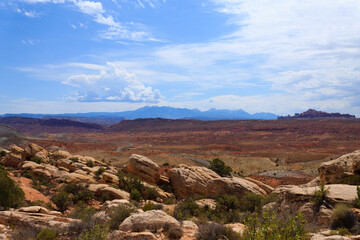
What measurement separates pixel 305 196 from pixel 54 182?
22167mm

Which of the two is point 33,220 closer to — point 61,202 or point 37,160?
point 61,202

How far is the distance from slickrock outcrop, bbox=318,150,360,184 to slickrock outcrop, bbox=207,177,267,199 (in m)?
6.08

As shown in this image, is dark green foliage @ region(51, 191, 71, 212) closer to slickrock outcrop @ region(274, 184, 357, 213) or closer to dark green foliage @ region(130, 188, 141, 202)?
dark green foliage @ region(130, 188, 141, 202)

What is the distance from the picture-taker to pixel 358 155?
16.0 meters

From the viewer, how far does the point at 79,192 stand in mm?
18969

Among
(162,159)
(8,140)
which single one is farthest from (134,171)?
(8,140)

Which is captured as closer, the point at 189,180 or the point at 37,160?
the point at 189,180

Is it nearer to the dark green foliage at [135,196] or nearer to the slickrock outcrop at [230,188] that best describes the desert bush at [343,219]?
the slickrock outcrop at [230,188]

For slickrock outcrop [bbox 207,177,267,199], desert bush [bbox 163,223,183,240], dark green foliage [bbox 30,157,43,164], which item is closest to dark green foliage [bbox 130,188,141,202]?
slickrock outcrop [bbox 207,177,267,199]

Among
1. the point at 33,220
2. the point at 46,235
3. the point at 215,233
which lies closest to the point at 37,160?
the point at 33,220

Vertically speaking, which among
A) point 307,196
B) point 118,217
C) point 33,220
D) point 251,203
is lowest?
point 251,203

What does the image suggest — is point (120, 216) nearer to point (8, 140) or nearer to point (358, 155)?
point (358, 155)

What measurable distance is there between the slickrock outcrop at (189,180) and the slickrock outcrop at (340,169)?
408 inches

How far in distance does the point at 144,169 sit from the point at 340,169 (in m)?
17.9
